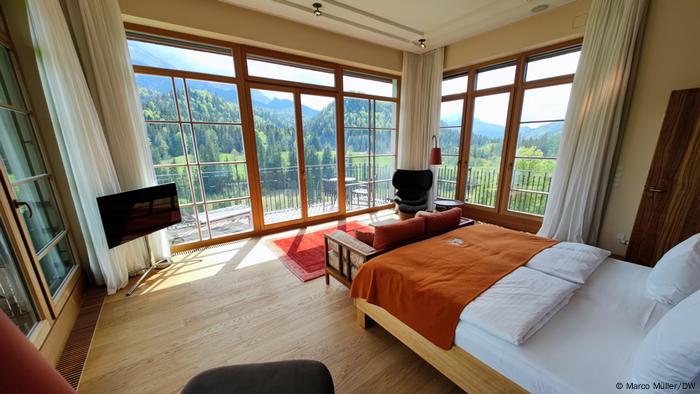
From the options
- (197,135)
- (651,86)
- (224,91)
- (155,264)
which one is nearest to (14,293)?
(155,264)

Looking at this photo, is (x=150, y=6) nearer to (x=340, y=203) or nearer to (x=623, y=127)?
(x=340, y=203)

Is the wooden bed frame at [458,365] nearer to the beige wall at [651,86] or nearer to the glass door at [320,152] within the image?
the glass door at [320,152]

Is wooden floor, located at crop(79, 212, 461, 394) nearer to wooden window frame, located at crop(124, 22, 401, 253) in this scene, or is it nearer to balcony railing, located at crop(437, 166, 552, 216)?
wooden window frame, located at crop(124, 22, 401, 253)

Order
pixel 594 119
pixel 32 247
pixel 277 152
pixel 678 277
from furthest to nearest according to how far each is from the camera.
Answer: pixel 277 152 < pixel 594 119 < pixel 32 247 < pixel 678 277

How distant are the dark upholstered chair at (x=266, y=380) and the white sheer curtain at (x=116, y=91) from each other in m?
2.41

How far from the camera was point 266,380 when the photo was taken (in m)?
1.01

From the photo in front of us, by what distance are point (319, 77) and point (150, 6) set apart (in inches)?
81.4

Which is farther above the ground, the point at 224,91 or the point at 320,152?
the point at 224,91

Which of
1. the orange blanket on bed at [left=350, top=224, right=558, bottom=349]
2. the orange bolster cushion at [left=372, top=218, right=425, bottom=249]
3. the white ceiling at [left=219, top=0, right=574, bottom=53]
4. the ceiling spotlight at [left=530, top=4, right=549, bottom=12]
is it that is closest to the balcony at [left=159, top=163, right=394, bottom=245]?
the white ceiling at [left=219, top=0, right=574, bottom=53]

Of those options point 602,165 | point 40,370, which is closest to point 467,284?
point 40,370

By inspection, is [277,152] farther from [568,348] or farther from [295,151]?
[568,348]

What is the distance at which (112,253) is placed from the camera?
2.35 metres

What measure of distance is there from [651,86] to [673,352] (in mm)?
3128

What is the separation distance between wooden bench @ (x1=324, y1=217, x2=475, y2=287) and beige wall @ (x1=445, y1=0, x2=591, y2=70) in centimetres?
279
